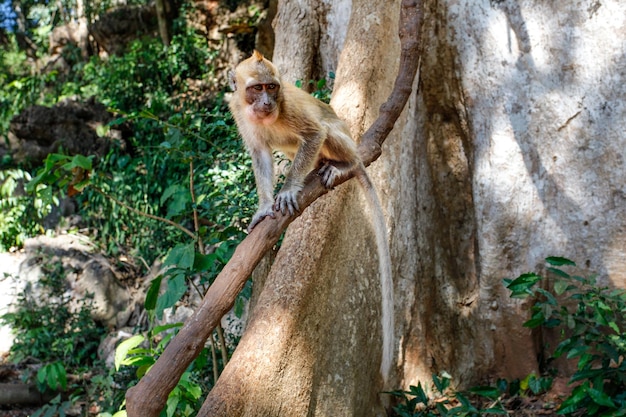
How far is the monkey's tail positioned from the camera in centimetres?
352

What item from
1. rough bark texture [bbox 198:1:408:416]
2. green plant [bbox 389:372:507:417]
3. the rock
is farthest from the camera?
the rock

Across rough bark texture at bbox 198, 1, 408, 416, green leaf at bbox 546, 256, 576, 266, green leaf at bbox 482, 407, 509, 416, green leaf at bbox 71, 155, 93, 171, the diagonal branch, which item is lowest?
green leaf at bbox 482, 407, 509, 416

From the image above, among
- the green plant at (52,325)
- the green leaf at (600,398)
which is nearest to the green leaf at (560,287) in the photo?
the green leaf at (600,398)

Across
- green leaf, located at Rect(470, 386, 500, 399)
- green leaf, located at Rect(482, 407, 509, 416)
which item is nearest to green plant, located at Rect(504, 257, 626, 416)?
green leaf, located at Rect(482, 407, 509, 416)

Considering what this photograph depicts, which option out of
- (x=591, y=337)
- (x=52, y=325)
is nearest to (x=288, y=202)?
(x=591, y=337)

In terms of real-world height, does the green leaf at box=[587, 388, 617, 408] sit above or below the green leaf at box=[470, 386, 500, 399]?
above

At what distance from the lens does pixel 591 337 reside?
4410 millimetres

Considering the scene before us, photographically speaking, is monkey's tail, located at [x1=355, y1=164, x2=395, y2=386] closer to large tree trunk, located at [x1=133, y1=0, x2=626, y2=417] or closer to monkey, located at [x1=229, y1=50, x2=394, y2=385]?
monkey, located at [x1=229, y1=50, x2=394, y2=385]

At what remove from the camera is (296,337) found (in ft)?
11.6

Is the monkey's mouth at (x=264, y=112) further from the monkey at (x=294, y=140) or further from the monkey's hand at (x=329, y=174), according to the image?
the monkey's hand at (x=329, y=174)

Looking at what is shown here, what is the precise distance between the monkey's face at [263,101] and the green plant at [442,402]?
8.00 feet

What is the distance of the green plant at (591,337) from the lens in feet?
13.7

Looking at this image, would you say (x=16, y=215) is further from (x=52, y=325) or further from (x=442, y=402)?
(x=442, y=402)

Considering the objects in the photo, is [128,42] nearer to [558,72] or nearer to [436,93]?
[436,93]
